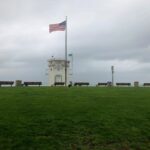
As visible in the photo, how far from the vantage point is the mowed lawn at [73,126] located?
54.4 ft

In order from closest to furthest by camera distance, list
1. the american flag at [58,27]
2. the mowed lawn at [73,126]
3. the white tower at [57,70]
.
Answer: the mowed lawn at [73,126], the american flag at [58,27], the white tower at [57,70]

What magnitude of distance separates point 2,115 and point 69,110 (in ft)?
11.5

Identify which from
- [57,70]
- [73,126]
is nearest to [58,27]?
[57,70]

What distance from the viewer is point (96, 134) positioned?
17.8m

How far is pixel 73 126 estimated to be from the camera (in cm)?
1872

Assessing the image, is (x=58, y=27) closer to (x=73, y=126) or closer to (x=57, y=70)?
(x=57, y=70)

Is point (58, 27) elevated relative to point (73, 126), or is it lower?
elevated

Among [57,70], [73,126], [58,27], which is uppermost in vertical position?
[58,27]

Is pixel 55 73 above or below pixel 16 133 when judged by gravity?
above

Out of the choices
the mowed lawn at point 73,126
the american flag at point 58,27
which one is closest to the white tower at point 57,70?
the american flag at point 58,27

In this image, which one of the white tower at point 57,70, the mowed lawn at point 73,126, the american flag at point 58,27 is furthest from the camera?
the white tower at point 57,70

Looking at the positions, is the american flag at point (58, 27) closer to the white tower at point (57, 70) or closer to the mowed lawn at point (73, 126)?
the white tower at point (57, 70)

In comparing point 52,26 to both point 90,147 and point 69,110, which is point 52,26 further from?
point 90,147

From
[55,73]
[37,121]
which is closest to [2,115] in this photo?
[37,121]
